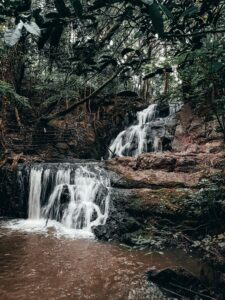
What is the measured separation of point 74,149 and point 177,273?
11037 millimetres

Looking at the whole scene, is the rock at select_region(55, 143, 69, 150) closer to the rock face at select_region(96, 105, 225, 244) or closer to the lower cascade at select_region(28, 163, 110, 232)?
the lower cascade at select_region(28, 163, 110, 232)

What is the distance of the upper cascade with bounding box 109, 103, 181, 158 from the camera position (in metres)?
12.6

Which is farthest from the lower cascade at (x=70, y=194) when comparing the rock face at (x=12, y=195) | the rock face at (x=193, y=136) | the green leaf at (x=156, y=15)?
the green leaf at (x=156, y=15)

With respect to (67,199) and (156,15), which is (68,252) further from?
(156,15)

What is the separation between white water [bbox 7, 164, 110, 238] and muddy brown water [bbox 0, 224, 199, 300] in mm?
1138

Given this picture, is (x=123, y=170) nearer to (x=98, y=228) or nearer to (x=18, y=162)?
(x=98, y=228)

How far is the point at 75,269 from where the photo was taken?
5.45m

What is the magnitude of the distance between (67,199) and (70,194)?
169 millimetres

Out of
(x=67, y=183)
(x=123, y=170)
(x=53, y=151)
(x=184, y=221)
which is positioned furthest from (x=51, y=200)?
(x=53, y=151)

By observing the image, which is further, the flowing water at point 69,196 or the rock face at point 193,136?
the rock face at point 193,136

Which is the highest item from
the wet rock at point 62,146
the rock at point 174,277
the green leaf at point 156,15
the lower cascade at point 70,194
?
the green leaf at point 156,15

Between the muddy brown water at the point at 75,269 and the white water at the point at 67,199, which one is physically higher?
the white water at the point at 67,199

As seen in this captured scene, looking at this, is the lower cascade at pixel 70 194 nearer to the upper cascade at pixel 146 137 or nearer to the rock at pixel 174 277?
the upper cascade at pixel 146 137

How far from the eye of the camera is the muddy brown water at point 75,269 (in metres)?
4.55
